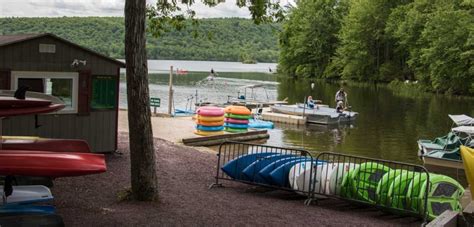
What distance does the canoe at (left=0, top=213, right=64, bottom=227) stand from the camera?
625cm

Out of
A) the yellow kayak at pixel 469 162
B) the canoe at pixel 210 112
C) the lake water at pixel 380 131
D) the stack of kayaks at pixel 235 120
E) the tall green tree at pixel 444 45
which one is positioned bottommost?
the lake water at pixel 380 131

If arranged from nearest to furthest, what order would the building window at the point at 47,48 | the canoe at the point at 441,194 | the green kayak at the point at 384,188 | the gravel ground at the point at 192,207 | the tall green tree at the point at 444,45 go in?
the gravel ground at the point at 192,207
the canoe at the point at 441,194
the green kayak at the point at 384,188
the building window at the point at 47,48
the tall green tree at the point at 444,45

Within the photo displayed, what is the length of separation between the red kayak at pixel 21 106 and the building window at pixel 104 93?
195 inches

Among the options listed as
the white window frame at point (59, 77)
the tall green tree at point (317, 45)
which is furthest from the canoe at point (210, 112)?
the tall green tree at point (317, 45)

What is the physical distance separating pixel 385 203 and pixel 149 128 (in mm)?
4318

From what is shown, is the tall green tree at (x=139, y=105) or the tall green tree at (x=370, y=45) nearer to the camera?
the tall green tree at (x=139, y=105)

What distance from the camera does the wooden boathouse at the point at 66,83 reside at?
1160 cm

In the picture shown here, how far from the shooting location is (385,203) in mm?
9898

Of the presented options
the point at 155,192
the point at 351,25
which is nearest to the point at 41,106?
the point at 155,192

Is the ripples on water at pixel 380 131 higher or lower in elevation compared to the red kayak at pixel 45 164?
lower

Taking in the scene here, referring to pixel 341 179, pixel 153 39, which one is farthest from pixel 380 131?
pixel 153 39

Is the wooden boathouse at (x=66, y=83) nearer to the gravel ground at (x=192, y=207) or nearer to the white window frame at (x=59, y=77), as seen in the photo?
the white window frame at (x=59, y=77)

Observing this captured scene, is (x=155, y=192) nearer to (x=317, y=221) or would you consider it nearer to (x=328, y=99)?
(x=317, y=221)

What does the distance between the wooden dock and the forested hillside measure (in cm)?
1771
